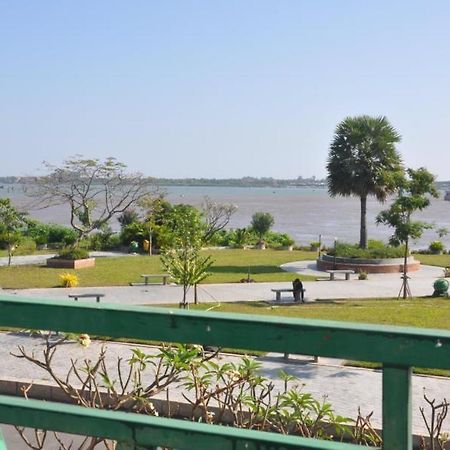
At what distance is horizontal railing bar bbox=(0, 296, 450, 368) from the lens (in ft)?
4.68

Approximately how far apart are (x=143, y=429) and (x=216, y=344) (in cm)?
25

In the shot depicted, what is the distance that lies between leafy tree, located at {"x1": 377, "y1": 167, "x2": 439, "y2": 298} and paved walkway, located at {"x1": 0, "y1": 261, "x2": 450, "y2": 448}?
212cm

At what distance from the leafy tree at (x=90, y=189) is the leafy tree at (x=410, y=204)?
64.5ft

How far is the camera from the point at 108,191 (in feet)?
137

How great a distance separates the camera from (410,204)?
23484 millimetres

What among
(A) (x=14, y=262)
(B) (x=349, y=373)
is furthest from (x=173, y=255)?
(A) (x=14, y=262)

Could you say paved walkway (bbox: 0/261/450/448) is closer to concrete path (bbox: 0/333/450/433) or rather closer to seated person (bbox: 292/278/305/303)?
concrete path (bbox: 0/333/450/433)

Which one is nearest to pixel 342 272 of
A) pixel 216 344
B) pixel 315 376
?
pixel 315 376

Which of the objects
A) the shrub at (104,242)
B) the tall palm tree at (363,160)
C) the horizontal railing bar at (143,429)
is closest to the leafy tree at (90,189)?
the shrub at (104,242)

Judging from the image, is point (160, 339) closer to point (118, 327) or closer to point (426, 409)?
point (118, 327)

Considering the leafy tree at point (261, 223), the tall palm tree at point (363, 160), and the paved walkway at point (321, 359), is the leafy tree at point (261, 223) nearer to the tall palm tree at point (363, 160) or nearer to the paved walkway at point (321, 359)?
the tall palm tree at point (363, 160)

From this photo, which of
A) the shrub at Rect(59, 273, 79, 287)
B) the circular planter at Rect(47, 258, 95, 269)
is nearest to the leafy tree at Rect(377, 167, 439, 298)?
the shrub at Rect(59, 273, 79, 287)

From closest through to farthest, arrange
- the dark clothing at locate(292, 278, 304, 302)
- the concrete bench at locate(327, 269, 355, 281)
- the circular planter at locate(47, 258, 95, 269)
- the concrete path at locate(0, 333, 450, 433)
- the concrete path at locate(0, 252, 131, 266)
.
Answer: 1. the concrete path at locate(0, 333, 450, 433)
2. the dark clothing at locate(292, 278, 304, 302)
3. the concrete bench at locate(327, 269, 355, 281)
4. the circular planter at locate(47, 258, 95, 269)
5. the concrete path at locate(0, 252, 131, 266)

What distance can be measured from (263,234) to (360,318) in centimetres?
2573
